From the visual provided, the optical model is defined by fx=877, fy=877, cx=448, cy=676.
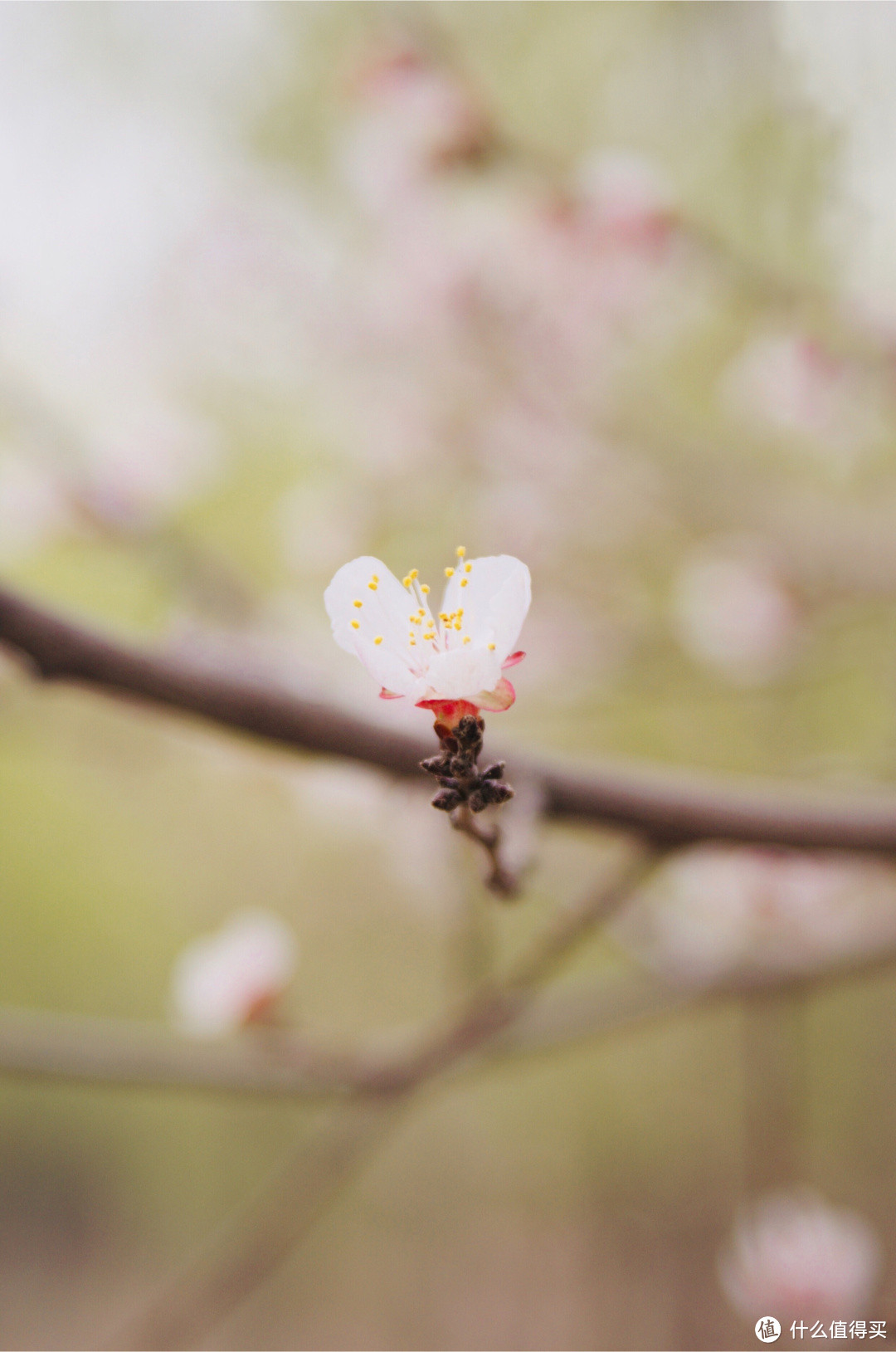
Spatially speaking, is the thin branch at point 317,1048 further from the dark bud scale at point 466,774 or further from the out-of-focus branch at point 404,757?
the dark bud scale at point 466,774

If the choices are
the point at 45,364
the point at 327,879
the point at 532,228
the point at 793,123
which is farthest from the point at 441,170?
the point at 327,879

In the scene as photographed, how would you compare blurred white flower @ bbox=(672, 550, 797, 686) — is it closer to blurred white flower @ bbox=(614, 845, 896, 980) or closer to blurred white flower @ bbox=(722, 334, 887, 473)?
blurred white flower @ bbox=(722, 334, 887, 473)

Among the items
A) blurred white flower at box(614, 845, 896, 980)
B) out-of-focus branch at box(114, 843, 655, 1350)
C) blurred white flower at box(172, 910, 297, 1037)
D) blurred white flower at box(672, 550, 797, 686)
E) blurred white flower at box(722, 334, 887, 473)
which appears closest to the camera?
out-of-focus branch at box(114, 843, 655, 1350)

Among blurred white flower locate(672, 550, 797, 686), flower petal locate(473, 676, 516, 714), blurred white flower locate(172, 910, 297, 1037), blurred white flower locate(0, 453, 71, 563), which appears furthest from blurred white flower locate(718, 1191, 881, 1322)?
blurred white flower locate(0, 453, 71, 563)

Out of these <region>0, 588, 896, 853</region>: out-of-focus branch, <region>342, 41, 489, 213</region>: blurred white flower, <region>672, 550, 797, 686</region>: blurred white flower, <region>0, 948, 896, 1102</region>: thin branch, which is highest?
<region>342, 41, 489, 213</region>: blurred white flower

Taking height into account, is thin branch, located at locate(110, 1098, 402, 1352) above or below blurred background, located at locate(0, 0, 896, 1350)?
below

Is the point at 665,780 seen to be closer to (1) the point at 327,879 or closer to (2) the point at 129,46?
(2) the point at 129,46

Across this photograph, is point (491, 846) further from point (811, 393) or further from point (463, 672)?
point (811, 393)
